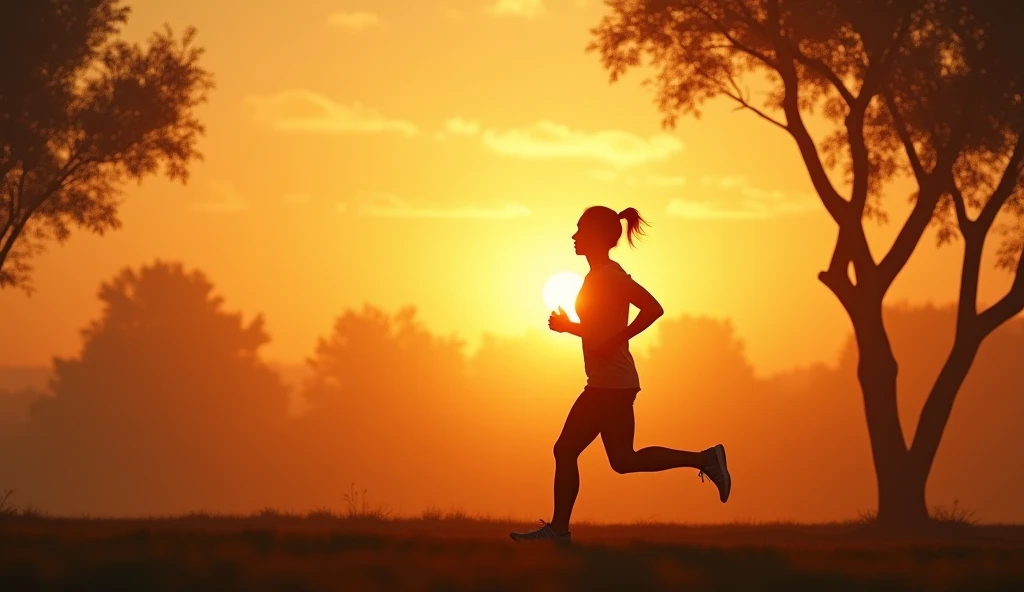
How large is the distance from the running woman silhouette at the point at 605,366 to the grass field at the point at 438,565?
2.04 feet

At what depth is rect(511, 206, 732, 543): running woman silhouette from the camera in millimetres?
11094

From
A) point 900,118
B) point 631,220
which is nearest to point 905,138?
point 900,118

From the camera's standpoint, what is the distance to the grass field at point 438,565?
27.7 ft

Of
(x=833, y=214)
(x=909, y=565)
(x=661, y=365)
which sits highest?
(x=661, y=365)

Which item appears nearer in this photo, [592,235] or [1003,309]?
[592,235]

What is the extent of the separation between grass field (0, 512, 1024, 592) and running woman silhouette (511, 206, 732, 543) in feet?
2.04

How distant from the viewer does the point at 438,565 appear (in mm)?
9125

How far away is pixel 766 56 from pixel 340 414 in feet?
264

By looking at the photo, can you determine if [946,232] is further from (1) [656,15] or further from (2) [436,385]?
(2) [436,385]

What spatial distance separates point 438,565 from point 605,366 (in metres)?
2.60

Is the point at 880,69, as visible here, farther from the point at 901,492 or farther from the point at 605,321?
the point at 605,321

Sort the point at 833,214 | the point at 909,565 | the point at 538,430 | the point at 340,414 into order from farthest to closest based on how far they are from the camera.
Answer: the point at 538,430
the point at 340,414
the point at 833,214
the point at 909,565

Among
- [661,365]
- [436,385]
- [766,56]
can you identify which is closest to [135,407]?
[436,385]

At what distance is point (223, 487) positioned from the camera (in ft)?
311
